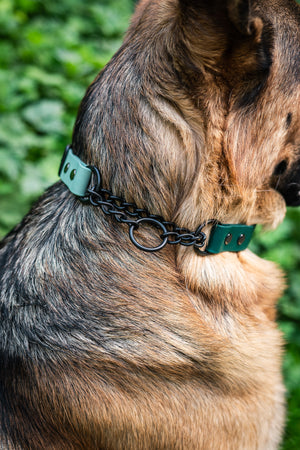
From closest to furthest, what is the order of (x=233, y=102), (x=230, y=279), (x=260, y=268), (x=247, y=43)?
(x=247, y=43), (x=233, y=102), (x=230, y=279), (x=260, y=268)

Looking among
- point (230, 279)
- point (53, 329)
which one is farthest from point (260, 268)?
point (53, 329)

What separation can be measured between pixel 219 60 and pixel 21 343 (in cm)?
122

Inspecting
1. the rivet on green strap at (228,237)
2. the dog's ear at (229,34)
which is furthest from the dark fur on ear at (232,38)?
the rivet on green strap at (228,237)

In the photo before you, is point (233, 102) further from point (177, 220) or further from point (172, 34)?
point (177, 220)

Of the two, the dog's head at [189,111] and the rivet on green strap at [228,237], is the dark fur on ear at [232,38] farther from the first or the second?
the rivet on green strap at [228,237]

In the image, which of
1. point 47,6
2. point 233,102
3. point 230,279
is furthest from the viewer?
point 47,6

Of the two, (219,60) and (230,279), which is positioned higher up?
(219,60)

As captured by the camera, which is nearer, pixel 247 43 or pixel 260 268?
pixel 247 43

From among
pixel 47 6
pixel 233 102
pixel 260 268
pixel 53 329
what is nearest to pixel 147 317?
pixel 53 329

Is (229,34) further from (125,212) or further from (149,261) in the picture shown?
(149,261)

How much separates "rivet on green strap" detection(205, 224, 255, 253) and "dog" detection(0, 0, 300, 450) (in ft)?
0.07

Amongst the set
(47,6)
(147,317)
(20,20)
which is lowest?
(147,317)

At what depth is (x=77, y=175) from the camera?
1.70 metres

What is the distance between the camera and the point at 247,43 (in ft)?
4.91
